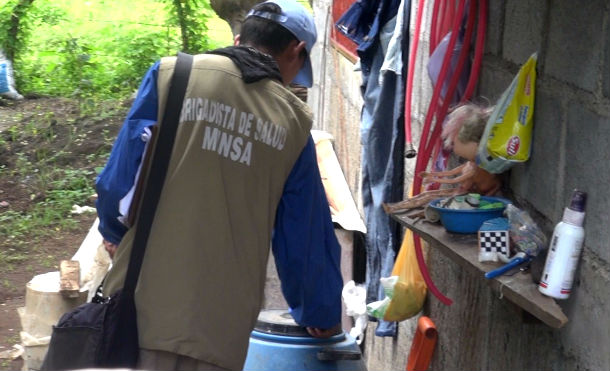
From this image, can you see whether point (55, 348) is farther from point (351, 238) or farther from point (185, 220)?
point (351, 238)

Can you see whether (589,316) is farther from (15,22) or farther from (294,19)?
(15,22)

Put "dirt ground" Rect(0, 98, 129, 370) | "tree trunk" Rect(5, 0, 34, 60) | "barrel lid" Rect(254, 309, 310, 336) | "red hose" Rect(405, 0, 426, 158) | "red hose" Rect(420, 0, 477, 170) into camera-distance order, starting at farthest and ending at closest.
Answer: "tree trunk" Rect(5, 0, 34, 60), "dirt ground" Rect(0, 98, 129, 370), "red hose" Rect(405, 0, 426, 158), "barrel lid" Rect(254, 309, 310, 336), "red hose" Rect(420, 0, 477, 170)

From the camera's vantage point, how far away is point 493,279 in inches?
98.0

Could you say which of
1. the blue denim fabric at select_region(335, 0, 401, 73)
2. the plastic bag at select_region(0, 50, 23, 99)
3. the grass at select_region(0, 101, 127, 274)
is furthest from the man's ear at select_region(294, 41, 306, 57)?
the plastic bag at select_region(0, 50, 23, 99)

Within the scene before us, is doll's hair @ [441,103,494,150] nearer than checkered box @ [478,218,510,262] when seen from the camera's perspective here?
No

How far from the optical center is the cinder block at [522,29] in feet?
8.88

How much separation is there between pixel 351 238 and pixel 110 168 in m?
2.99

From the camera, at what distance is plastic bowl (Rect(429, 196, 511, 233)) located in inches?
112

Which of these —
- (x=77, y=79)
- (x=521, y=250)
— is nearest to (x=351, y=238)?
(x=521, y=250)

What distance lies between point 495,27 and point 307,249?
0.92m

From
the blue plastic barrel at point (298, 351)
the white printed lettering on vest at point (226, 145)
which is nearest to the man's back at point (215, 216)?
the white printed lettering on vest at point (226, 145)

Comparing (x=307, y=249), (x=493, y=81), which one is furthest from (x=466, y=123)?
(x=307, y=249)

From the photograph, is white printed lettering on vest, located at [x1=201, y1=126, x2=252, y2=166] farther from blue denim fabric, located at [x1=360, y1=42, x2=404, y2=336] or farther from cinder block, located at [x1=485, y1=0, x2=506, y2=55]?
blue denim fabric, located at [x1=360, y1=42, x2=404, y2=336]

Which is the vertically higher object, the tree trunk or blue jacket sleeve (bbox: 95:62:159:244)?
blue jacket sleeve (bbox: 95:62:159:244)
